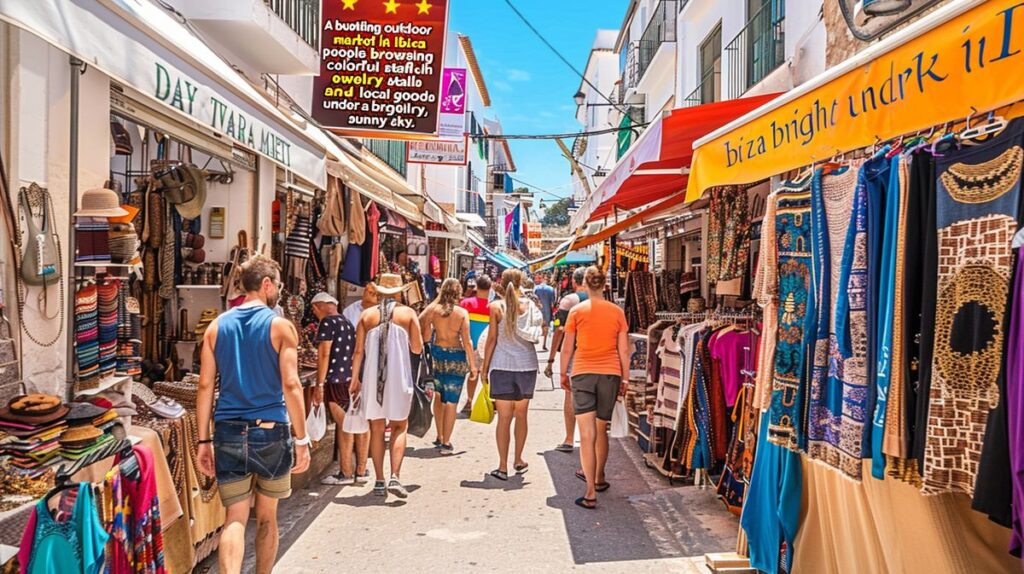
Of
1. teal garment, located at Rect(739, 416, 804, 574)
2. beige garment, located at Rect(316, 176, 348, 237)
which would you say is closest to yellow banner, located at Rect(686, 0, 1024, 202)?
teal garment, located at Rect(739, 416, 804, 574)

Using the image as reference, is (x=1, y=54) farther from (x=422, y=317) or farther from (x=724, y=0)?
(x=724, y=0)

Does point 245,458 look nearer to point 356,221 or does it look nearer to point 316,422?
point 316,422

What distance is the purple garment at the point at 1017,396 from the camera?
82.2 inches

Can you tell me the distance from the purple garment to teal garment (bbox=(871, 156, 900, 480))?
20.7 inches

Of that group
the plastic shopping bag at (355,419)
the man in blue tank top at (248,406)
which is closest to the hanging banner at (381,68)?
the plastic shopping bag at (355,419)

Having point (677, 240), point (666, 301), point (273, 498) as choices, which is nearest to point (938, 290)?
point (273, 498)

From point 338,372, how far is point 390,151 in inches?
487

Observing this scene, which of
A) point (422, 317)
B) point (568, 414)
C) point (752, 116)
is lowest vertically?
point (568, 414)

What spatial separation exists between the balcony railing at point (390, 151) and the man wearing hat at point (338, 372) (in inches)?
364

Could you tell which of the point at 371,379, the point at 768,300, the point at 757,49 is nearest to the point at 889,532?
the point at 768,300

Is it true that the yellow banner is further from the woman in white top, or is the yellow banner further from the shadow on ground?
the woman in white top

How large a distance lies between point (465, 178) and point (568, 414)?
2543 centimetres

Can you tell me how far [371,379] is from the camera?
20.2 feet

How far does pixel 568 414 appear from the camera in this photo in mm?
7879
